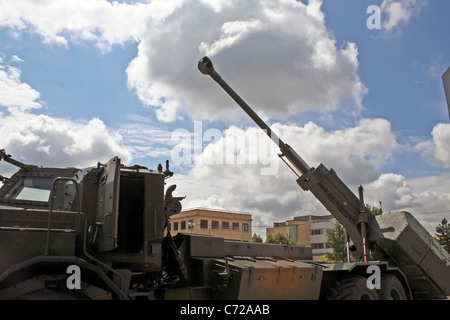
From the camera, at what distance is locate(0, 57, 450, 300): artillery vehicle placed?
5239 millimetres

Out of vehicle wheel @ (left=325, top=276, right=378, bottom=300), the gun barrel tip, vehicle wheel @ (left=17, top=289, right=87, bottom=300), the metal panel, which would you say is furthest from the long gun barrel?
vehicle wheel @ (left=17, top=289, right=87, bottom=300)

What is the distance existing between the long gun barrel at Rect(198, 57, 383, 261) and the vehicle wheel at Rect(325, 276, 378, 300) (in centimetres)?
100

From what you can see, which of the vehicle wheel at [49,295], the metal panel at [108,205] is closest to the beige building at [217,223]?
the metal panel at [108,205]

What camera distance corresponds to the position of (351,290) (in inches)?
312

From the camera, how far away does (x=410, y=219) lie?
9.30 meters

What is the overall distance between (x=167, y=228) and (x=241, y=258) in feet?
4.84

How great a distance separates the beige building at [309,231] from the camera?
53.8 meters

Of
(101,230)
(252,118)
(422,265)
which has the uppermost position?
(252,118)

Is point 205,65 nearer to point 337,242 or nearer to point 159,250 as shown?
point 159,250

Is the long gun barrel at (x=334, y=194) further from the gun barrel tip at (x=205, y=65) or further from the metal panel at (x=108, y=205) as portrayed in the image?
the metal panel at (x=108, y=205)

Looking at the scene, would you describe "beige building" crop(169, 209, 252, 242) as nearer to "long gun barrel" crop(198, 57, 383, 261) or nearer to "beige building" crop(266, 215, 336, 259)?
"beige building" crop(266, 215, 336, 259)

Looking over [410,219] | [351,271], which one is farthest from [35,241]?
[410,219]

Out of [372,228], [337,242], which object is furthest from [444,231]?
[372,228]
